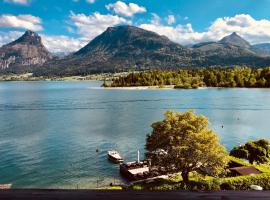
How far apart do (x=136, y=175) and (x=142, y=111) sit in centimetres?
9252

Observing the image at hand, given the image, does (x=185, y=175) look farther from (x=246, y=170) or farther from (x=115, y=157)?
(x=115, y=157)

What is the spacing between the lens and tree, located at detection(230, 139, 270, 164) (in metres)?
56.8

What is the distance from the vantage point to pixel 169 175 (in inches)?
1839

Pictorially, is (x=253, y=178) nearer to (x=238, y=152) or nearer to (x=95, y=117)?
(x=238, y=152)

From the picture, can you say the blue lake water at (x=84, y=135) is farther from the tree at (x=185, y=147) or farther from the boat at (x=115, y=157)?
the tree at (x=185, y=147)

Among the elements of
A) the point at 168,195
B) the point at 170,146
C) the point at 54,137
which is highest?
the point at 168,195

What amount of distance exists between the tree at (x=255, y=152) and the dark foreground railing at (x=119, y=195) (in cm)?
5548

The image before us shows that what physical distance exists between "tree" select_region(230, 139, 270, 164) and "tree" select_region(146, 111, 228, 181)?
1555 cm

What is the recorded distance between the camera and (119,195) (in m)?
4.64

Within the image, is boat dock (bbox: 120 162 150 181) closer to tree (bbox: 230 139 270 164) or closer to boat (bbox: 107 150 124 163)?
boat (bbox: 107 150 124 163)

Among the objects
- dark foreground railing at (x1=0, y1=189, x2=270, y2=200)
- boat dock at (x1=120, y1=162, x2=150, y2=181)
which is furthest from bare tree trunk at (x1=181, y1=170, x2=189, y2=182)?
dark foreground railing at (x1=0, y1=189, x2=270, y2=200)

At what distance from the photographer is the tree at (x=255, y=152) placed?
5678 centimetres

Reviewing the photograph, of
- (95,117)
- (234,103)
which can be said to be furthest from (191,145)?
(234,103)

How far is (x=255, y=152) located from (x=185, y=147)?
877 inches
